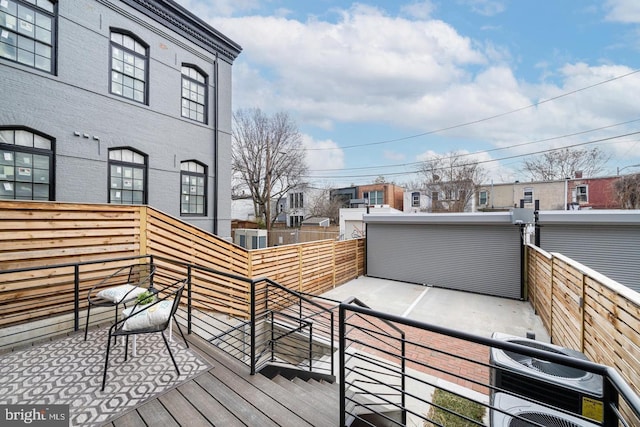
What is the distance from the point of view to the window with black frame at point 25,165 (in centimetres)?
485

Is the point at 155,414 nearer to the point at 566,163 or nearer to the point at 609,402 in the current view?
the point at 609,402

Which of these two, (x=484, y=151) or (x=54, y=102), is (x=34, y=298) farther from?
(x=484, y=151)

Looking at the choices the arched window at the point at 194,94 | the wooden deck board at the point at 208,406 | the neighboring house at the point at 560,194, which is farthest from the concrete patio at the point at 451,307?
the neighboring house at the point at 560,194

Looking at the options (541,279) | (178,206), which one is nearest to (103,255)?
(178,206)

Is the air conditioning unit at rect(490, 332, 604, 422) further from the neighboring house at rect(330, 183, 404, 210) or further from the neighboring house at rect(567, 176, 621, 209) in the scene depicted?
the neighboring house at rect(330, 183, 404, 210)

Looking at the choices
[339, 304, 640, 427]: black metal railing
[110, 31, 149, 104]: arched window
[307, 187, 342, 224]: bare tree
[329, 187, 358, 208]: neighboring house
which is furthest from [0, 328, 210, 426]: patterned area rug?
[329, 187, 358, 208]: neighboring house

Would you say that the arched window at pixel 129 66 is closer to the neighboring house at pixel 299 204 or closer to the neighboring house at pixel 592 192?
the neighboring house at pixel 299 204

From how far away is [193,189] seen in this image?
312 inches

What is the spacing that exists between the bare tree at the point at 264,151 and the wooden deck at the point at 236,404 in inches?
668

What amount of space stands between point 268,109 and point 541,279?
718 inches

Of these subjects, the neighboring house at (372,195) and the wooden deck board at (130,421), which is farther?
the neighboring house at (372,195)

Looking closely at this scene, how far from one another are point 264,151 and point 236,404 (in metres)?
19.0

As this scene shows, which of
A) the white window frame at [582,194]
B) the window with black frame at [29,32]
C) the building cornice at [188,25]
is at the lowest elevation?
the white window frame at [582,194]

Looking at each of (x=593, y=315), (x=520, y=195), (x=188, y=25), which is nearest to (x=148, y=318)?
(x=593, y=315)
